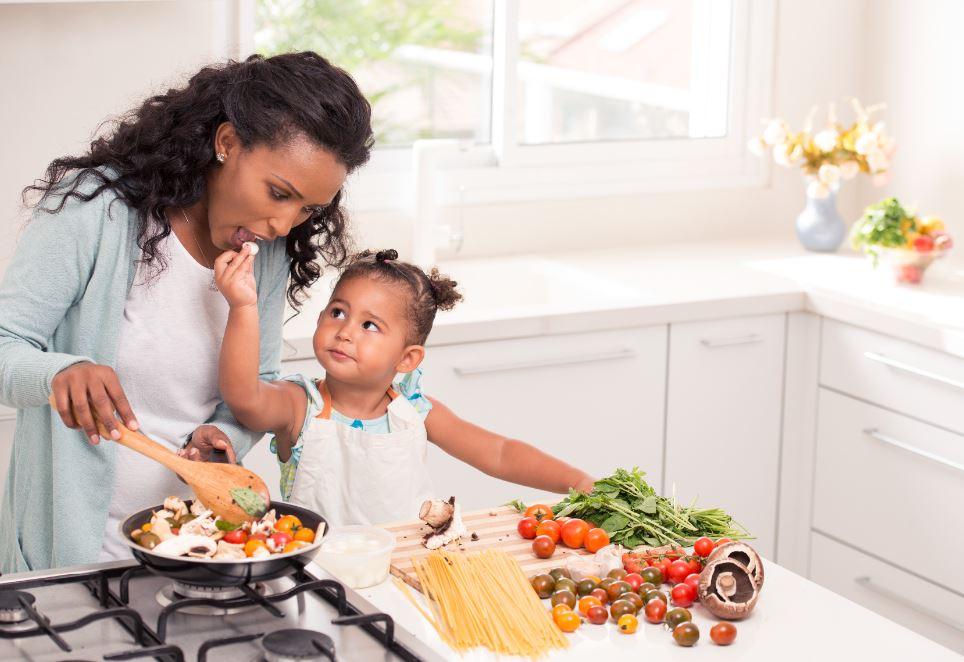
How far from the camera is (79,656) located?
1108mm

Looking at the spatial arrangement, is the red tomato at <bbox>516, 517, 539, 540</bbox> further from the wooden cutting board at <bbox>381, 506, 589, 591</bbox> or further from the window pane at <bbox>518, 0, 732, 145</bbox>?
the window pane at <bbox>518, 0, 732, 145</bbox>

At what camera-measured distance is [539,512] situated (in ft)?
5.05

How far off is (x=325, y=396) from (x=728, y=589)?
2.24 ft

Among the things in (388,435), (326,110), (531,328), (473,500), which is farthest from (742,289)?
(326,110)

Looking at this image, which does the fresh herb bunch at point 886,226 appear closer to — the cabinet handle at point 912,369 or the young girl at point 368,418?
the cabinet handle at point 912,369

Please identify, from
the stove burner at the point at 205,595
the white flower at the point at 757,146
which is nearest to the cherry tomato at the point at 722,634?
the stove burner at the point at 205,595

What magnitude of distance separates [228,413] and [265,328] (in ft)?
0.42

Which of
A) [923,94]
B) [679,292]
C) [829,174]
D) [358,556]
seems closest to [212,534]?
[358,556]

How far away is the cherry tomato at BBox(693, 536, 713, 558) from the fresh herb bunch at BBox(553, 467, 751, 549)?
0.04 m

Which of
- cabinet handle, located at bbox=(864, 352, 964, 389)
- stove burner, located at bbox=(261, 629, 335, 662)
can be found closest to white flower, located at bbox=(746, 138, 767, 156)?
cabinet handle, located at bbox=(864, 352, 964, 389)

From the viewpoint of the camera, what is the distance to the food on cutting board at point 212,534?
1.20 m

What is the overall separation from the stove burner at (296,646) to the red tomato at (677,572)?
411mm

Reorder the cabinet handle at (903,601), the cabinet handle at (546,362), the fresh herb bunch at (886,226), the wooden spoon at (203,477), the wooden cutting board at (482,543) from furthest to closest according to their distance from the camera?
the fresh herb bunch at (886,226), the cabinet handle at (903,601), the cabinet handle at (546,362), the wooden cutting board at (482,543), the wooden spoon at (203,477)

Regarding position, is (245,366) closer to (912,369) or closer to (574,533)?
(574,533)
